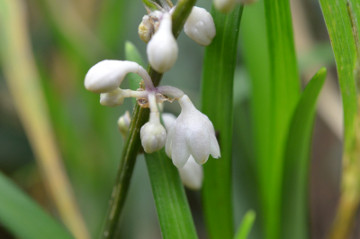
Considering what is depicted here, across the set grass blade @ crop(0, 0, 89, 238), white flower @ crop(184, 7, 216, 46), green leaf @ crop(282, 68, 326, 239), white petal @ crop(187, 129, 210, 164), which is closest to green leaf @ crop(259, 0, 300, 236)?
green leaf @ crop(282, 68, 326, 239)

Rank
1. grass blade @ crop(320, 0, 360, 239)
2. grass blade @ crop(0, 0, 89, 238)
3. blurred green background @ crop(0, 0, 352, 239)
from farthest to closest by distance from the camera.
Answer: blurred green background @ crop(0, 0, 352, 239) → grass blade @ crop(0, 0, 89, 238) → grass blade @ crop(320, 0, 360, 239)

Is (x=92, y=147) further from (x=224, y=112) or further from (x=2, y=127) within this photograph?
(x=224, y=112)

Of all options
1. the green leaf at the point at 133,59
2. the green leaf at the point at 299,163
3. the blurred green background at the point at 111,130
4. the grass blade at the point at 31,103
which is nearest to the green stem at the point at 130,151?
the green leaf at the point at 133,59

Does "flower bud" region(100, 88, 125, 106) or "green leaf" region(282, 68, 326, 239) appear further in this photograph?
"green leaf" region(282, 68, 326, 239)

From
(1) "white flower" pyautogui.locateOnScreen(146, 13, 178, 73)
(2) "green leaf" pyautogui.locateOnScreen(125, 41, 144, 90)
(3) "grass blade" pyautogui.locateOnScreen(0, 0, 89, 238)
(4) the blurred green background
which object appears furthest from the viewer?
(4) the blurred green background

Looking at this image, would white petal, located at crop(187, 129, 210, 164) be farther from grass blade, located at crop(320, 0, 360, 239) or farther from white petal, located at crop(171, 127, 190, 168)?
grass blade, located at crop(320, 0, 360, 239)

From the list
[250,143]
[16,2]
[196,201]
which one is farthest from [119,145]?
[16,2]

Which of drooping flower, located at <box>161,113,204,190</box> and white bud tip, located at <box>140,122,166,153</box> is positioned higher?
white bud tip, located at <box>140,122,166,153</box>

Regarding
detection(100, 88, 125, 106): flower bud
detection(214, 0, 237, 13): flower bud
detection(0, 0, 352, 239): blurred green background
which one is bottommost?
detection(0, 0, 352, 239): blurred green background
